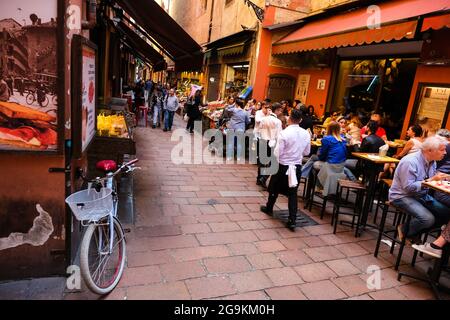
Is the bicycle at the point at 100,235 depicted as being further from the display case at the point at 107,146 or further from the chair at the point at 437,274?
the chair at the point at 437,274

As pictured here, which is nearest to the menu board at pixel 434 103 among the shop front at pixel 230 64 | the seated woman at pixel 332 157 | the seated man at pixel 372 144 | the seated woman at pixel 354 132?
the seated woman at pixel 354 132

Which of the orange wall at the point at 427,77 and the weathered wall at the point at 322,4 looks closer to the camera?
the orange wall at the point at 427,77

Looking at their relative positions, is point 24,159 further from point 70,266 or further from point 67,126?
point 70,266

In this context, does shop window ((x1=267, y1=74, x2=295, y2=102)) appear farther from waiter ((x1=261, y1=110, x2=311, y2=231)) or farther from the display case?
the display case

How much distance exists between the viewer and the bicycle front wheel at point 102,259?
301 centimetres

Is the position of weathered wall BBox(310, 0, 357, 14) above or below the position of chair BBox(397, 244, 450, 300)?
above

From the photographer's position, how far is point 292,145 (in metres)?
5.20

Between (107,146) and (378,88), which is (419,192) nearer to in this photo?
(107,146)

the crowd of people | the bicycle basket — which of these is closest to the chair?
the bicycle basket

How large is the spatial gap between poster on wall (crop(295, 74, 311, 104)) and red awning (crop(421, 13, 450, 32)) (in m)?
6.56

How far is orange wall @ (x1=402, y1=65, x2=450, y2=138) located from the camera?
720 centimetres

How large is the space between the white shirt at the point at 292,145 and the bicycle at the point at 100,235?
104 inches

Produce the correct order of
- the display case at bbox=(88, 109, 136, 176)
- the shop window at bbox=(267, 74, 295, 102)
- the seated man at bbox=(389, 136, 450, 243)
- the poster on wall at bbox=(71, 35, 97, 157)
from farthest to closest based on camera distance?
the shop window at bbox=(267, 74, 295, 102) < the display case at bbox=(88, 109, 136, 176) < the seated man at bbox=(389, 136, 450, 243) < the poster on wall at bbox=(71, 35, 97, 157)
